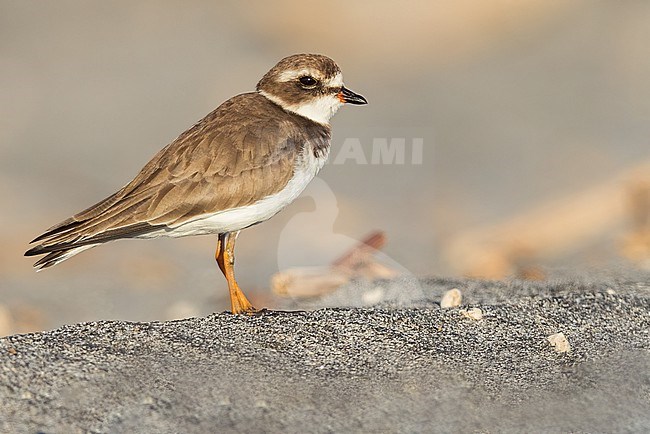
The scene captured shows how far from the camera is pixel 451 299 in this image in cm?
498

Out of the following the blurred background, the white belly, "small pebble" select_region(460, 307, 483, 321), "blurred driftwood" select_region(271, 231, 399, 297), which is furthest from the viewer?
the blurred background

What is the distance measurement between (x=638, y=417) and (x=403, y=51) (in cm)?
783

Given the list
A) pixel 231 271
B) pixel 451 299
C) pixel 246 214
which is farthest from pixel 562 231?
pixel 246 214

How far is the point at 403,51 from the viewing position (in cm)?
1073

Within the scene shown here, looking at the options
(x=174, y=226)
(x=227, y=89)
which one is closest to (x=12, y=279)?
(x=174, y=226)

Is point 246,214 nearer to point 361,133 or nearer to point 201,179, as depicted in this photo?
point 201,179

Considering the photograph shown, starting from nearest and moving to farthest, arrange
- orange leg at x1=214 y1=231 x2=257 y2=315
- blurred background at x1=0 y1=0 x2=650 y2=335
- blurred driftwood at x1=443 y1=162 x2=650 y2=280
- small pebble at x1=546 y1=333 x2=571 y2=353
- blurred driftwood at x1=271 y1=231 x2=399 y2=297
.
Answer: small pebble at x1=546 y1=333 x2=571 y2=353, orange leg at x1=214 y1=231 x2=257 y2=315, blurred driftwood at x1=271 y1=231 x2=399 y2=297, blurred driftwood at x1=443 y1=162 x2=650 y2=280, blurred background at x1=0 y1=0 x2=650 y2=335

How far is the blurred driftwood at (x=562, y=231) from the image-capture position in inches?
258

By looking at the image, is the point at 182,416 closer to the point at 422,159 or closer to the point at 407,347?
the point at 407,347

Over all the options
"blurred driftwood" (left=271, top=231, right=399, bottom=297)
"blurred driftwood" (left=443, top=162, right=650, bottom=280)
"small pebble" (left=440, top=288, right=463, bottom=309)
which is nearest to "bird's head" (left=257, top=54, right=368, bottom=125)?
"blurred driftwood" (left=271, top=231, right=399, bottom=297)

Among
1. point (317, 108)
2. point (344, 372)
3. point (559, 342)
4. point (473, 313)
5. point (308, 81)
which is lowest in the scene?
point (344, 372)

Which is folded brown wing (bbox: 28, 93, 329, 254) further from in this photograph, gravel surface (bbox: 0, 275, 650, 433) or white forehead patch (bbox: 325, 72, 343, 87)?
gravel surface (bbox: 0, 275, 650, 433)

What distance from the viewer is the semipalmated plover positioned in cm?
452

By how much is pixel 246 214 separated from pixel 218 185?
201 millimetres
